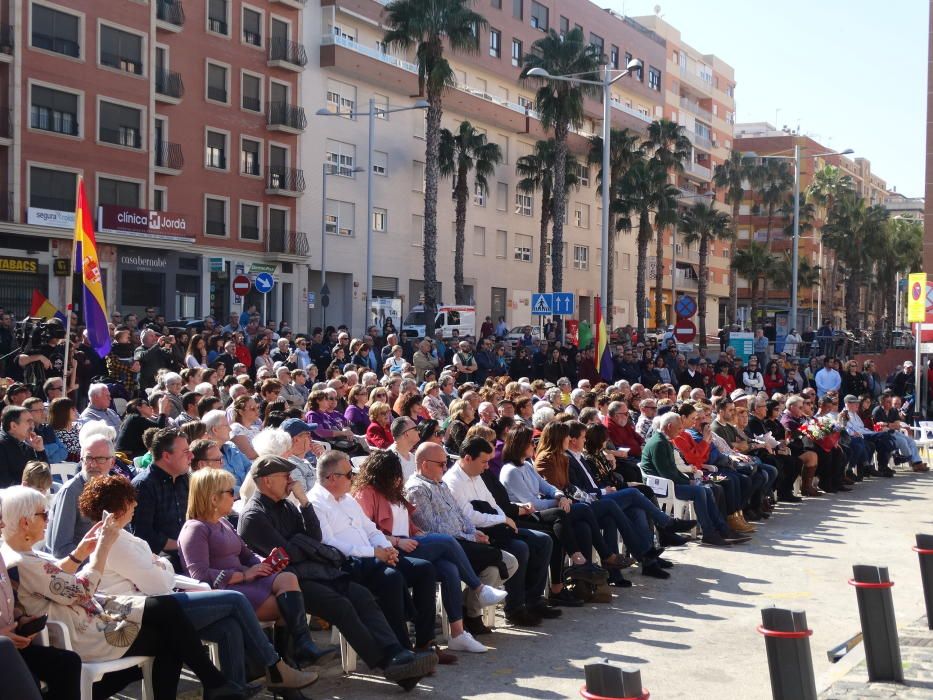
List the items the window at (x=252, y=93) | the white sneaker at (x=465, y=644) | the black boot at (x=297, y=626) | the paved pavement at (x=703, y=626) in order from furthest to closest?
1. the window at (x=252, y=93)
2. the white sneaker at (x=465, y=644)
3. the paved pavement at (x=703, y=626)
4. the black boot at (x=297, y=626)

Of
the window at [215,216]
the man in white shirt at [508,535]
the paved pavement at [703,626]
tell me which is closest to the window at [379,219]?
the window at [215,216]

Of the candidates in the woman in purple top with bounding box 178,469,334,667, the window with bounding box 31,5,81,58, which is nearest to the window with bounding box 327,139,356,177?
the window with bounding box 31,5,81,58

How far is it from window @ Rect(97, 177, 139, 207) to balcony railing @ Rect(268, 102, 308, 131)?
24.7 feet

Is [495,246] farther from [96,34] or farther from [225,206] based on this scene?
[96,34]

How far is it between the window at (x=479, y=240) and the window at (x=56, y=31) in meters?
23.4

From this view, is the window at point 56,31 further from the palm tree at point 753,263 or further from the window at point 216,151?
the palm tree at point 753,263

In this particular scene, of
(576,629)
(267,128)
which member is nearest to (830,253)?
(267,128)

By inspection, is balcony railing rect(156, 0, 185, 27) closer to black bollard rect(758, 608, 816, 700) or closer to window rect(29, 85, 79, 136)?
window rect(29, 85, 79, 136)

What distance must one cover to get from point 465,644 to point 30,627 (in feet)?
10.7

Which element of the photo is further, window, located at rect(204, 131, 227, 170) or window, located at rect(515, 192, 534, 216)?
window, located at rect(515, 192, 534, 216)

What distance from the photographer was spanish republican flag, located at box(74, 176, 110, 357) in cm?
1326

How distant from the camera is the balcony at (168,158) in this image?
40.3 m

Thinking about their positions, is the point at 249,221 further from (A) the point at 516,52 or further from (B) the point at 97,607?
(B) the point at 97,607

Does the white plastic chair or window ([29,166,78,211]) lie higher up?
window ([29,166,78,211])
